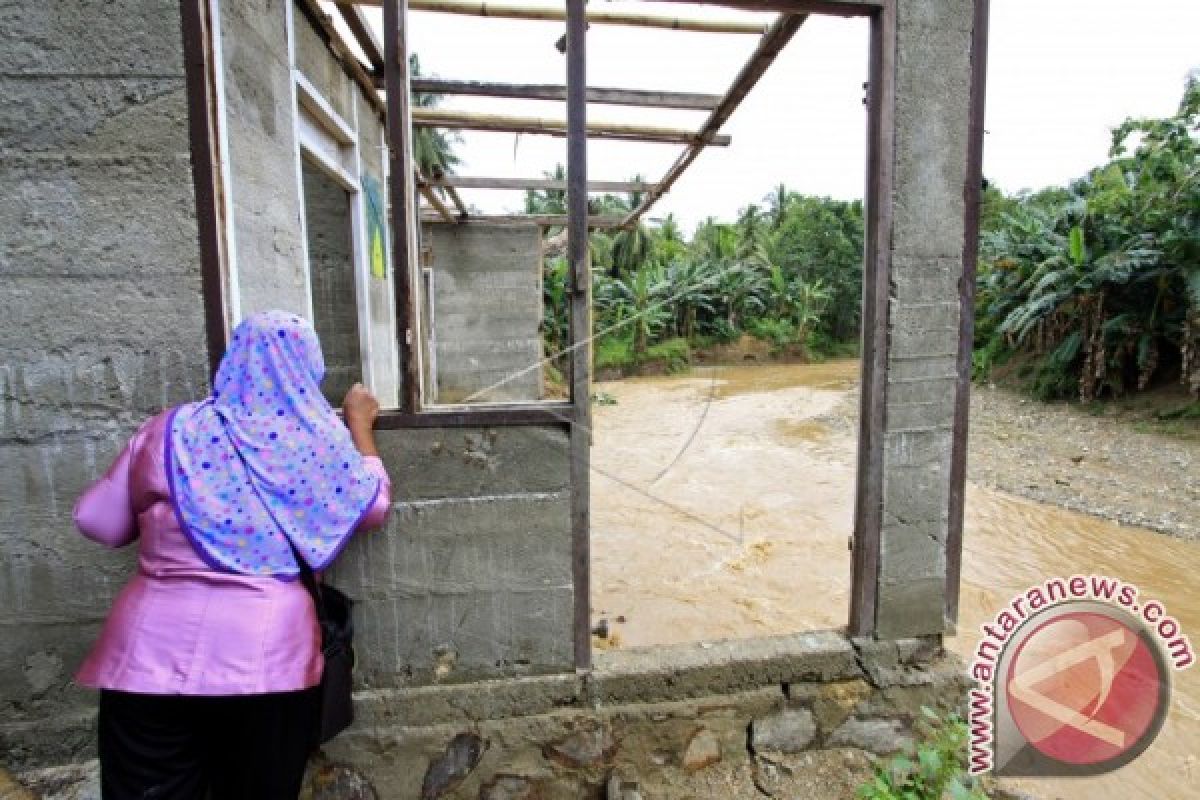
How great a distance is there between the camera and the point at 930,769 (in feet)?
7.29

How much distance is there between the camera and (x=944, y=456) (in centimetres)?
250

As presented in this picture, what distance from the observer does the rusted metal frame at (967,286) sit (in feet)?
7.52

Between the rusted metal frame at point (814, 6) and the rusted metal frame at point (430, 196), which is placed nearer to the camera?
the rusted metal frame at point (814, 6)

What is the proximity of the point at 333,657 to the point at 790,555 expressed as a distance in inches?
162


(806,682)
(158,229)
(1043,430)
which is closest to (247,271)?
(158,229)

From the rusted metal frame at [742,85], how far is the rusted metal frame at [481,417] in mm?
1877

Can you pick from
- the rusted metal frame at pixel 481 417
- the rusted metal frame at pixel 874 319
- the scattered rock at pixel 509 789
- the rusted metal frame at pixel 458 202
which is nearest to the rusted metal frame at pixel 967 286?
the rusted metal frame at pixel 874 319

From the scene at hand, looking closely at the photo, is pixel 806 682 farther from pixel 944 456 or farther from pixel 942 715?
pixel 944 456

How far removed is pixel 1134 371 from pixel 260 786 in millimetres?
11910

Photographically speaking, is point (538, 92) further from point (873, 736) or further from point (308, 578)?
point (873, 736)

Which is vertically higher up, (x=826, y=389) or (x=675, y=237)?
(x=675, y=237)

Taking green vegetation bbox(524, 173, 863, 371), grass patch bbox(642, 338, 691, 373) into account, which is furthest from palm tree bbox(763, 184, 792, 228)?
grass patch bbox(642, 338, 691, 373)

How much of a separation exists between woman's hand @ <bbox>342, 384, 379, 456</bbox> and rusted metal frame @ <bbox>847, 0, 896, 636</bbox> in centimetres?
185

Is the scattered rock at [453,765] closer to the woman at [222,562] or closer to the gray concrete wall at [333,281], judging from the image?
the woman at [222,562]
